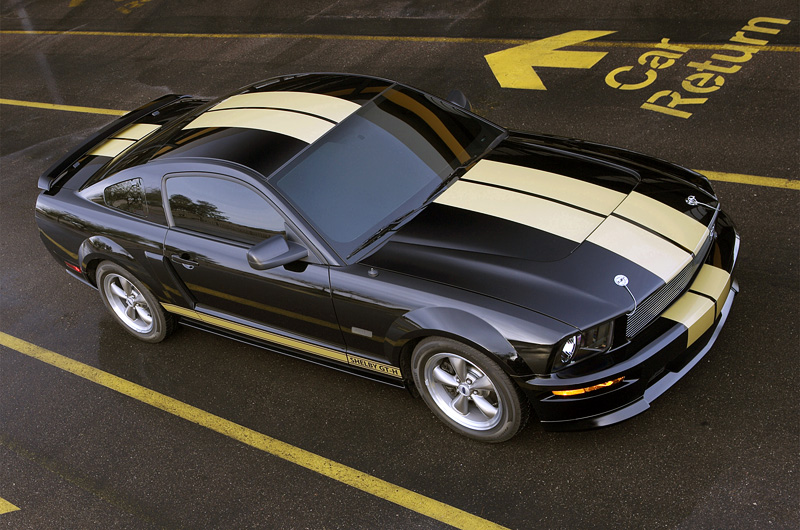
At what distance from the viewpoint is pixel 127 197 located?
5.15 metres

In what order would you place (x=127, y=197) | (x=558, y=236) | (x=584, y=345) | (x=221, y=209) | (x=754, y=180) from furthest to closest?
(x=754, y=180), (x=127, y=197), (x=221, y=209), (x=558, y=236), (x=584, y=345)

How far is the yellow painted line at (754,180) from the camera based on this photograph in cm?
570

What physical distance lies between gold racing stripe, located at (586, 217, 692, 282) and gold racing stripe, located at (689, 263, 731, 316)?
7.1 inches

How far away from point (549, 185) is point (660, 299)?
38.7 inches

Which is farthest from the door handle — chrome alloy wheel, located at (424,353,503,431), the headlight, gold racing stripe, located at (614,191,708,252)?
gold racing stripe, located at (614,191,708,252)

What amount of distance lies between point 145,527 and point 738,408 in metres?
3.32

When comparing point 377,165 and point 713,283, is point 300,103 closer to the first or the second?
point 377,165

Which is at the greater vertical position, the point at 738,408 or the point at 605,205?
the point at 605,205

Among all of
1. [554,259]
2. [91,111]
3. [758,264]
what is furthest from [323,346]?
[91,111]

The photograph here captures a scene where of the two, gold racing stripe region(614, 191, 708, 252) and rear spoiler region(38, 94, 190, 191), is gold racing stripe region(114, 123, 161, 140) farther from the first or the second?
gold racing stripe region(614, 191, 708, 252)

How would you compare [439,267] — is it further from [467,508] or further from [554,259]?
[467,508]

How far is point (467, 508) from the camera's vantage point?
12.7 feet

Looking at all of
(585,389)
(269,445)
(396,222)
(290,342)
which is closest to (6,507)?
(269,445)

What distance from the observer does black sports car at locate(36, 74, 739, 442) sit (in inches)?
147
